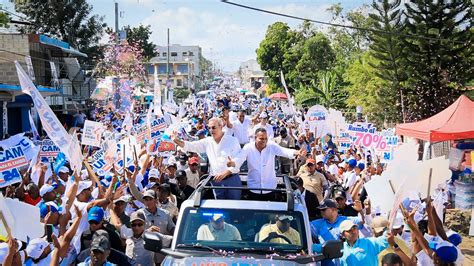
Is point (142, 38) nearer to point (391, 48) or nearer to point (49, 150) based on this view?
point (391, 48)

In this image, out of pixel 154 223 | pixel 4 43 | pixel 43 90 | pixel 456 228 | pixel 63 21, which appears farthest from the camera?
pixel 63 21

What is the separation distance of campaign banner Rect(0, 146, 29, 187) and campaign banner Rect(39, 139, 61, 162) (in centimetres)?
265

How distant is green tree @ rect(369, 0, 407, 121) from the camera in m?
25.2

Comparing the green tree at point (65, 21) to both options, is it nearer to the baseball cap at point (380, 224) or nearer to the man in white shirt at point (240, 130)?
the man in white shirt at point (240, 130)

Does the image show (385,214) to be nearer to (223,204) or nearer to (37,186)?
(223,204)

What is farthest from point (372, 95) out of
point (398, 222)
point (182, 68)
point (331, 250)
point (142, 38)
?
point (182, 68)

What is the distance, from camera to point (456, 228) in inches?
495

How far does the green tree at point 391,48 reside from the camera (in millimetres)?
25203

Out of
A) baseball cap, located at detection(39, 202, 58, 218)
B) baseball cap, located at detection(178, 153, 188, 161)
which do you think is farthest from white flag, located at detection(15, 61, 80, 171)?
baseball cap, located at detection(178, 153, 188, 161)

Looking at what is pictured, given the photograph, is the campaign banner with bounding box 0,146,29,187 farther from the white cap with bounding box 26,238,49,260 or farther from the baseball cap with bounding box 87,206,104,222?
the white cap with bounding box 26,238,49,260

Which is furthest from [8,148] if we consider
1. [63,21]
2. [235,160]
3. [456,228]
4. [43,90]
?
[63,21]

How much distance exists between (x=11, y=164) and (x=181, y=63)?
13004cm

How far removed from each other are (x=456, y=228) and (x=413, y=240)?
25.1 feet

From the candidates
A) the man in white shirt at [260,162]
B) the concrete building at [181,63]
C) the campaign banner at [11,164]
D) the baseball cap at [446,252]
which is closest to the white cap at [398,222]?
the baseball cap at [446,252]
